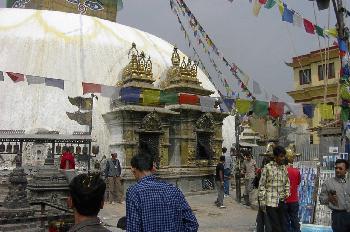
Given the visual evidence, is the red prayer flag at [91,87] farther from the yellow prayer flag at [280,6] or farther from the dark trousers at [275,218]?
the dark trousers at [275,218]

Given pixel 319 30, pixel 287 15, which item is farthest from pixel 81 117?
pixel 319 30

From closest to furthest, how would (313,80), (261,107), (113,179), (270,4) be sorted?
(270,4) → (261,107) → (113,179) → (313,80)

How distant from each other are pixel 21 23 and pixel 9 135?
8.23 m

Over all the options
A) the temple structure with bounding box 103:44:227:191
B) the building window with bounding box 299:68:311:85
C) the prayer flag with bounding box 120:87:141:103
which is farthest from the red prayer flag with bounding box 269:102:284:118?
the building window with bounding box 299:68:311:85

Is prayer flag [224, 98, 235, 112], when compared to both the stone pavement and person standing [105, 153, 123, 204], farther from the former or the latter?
person standing [105, 153, 123, 204]

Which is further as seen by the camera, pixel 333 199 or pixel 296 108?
pixel 296 108

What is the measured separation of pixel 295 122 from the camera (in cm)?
3075

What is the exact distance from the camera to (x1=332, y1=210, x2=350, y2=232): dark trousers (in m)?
5.49

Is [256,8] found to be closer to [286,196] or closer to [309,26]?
[309,26]

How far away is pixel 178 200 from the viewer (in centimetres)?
345

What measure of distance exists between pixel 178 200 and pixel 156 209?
21cm

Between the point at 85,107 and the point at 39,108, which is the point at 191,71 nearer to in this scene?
the point at 85,107

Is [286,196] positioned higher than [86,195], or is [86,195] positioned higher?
[86,195]

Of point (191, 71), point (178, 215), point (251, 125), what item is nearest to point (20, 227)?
point (178, 215)
